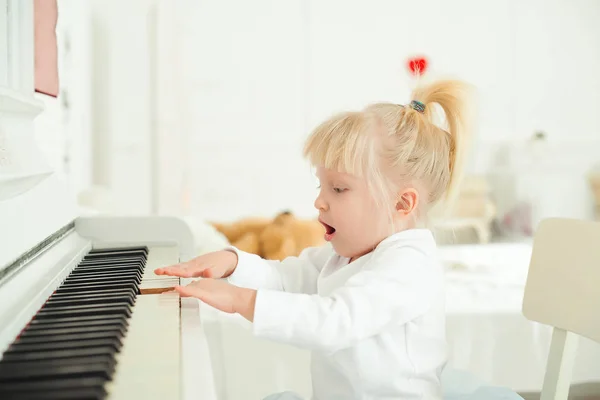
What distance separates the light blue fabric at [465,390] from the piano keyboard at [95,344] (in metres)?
0.35

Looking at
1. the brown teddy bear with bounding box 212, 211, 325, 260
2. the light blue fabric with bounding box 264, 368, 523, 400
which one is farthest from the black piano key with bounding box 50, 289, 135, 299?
the brown teddy bear with bounding box 212, 211, 325, 260

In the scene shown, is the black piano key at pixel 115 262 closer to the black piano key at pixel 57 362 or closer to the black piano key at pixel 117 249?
the black piano key at pixel 117 249

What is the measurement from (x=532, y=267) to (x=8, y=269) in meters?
0.90

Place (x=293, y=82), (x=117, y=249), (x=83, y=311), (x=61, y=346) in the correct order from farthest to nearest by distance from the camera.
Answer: (x=293, y=82) → (x=117, y=249) → (x=83, y=311) → (x=61, y=346)

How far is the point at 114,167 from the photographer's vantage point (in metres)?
Answer: 4.12

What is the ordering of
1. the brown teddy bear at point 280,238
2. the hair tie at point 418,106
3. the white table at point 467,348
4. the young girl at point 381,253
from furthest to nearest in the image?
the brown teddy bear at point 280,238 < the white table at point 467,348 < the hair tie at point 418,106 < the young girl at point 381,253

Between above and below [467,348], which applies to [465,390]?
above

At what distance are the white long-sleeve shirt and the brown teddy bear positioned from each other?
4.18 ft

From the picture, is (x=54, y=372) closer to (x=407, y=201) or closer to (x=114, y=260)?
(x=114, y=260)

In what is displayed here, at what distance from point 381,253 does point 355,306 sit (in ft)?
0.52

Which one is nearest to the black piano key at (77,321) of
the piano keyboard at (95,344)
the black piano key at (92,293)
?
the piano keyboard at (95,344)

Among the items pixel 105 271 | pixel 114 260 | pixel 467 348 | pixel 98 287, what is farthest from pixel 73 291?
pixel 467 348

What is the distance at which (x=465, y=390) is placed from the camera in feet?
4.27

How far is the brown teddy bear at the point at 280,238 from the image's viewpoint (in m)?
2.55
